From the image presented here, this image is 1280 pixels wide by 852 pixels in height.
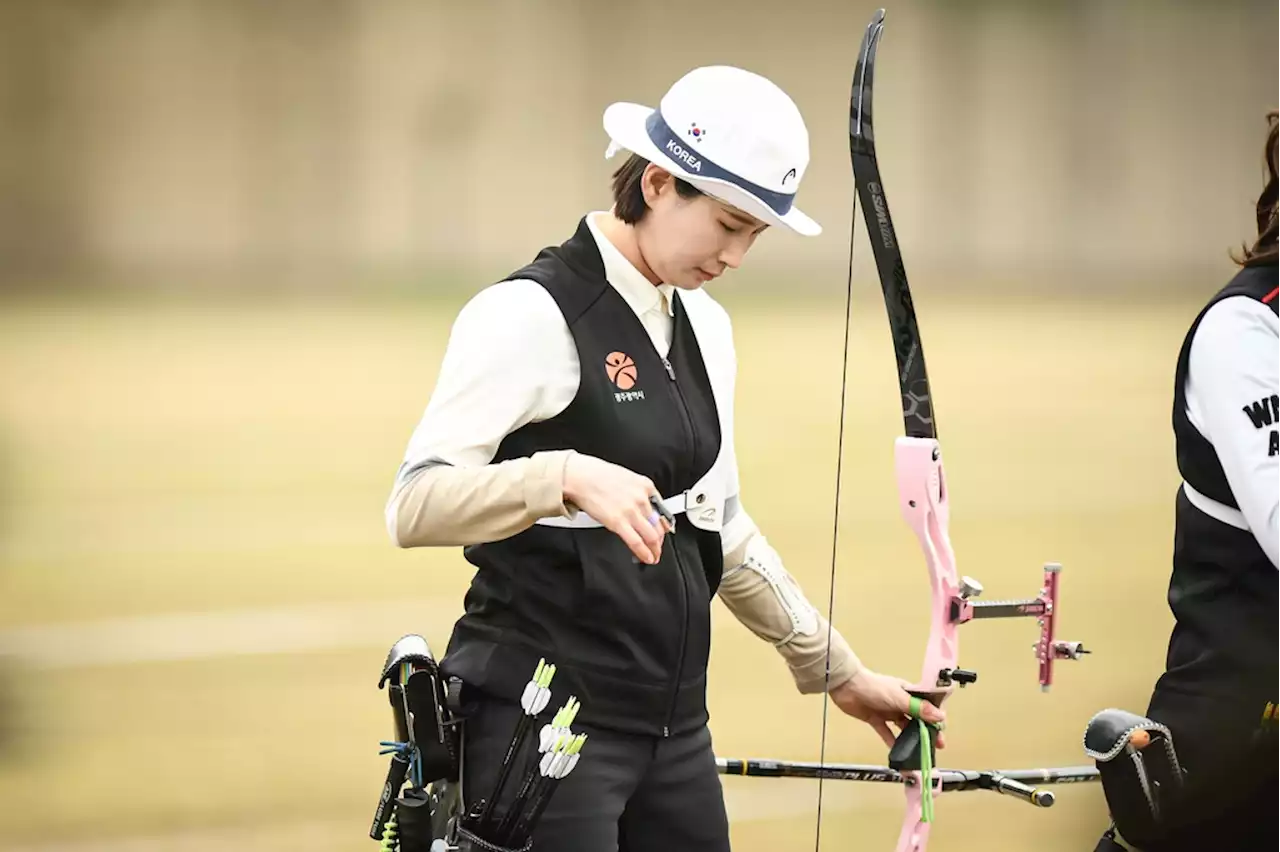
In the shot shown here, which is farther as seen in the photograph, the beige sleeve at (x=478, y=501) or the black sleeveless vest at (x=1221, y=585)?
the black sleeveless vest at (x=1221, y=585)

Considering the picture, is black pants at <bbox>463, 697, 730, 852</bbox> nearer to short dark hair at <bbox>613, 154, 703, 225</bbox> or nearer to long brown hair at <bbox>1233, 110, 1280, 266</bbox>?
short dark hair at <bbox>613, 154, 703, 225</bbox>

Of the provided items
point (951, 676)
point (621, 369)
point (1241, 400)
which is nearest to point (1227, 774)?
point (951, 676)

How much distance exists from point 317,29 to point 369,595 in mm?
1471

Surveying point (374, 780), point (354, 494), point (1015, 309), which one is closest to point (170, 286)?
point (354, 494)

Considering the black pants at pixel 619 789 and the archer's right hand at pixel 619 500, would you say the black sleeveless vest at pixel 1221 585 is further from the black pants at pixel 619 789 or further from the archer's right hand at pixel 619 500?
the archer's right hand at pixel 619 500

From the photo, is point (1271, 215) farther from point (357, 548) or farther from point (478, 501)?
point (357, 548)

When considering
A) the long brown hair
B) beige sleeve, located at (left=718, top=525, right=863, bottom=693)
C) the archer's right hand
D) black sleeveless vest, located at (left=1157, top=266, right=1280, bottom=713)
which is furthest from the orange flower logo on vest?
the long brown hair

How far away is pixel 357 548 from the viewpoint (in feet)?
14.4

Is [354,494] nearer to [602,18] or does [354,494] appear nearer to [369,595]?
[369,595]

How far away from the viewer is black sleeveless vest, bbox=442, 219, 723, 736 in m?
1.77

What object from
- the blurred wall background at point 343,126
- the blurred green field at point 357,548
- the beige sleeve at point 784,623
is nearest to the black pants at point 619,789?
the beige sleeve at point 784,623

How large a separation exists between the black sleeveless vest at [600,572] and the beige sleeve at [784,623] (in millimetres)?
186

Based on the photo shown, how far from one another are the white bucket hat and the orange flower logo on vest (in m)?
0.21

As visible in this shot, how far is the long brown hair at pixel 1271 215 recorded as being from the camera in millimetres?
2012
